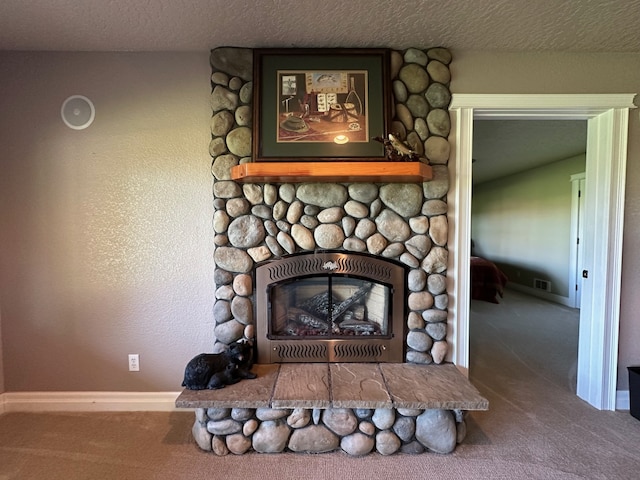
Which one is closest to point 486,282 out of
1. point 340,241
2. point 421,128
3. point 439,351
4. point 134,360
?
point 439,351

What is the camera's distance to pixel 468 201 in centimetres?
183

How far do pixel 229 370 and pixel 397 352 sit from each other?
1.02 meters

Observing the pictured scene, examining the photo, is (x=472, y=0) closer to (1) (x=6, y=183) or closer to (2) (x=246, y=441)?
(2) (x=246, y=441)

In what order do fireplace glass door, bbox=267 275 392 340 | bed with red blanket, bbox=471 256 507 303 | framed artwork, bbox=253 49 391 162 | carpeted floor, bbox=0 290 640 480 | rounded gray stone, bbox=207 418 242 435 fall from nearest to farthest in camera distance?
carpeted floor, bbox=0 290 640 480 → rounded gray stone, bbox=207 418 242 435 → framed artwork, bbox=253 49 391 162 → fireplace glass door, bbox=267 275 392 340 → bed with red blanket, bbox=471 256 507 303

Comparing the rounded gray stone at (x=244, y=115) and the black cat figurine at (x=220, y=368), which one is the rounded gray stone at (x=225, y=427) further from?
the rounded gray stone at (x=244, y=115)

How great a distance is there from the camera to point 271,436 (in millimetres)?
1533

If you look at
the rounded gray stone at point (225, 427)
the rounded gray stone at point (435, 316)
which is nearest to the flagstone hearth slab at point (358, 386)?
the rounded gray stone at point (435, 316)

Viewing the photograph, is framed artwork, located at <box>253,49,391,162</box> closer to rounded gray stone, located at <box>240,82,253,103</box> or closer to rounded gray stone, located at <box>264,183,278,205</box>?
rounded gray stone, located at <box>240,82,253,103</box>

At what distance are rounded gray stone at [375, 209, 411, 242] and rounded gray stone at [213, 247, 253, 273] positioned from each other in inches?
33.6

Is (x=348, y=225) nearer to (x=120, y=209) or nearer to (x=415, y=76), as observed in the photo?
(x=415, y=76)

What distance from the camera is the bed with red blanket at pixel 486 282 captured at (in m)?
4.57

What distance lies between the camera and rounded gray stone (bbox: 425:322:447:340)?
5.92 feet

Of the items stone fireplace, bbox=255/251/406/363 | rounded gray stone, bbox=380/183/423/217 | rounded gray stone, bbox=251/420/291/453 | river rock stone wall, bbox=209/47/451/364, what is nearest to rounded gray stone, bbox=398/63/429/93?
river rock stone wall, bbox=209/47/451/364

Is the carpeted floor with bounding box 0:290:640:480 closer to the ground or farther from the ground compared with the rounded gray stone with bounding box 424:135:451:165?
closer to the ground
